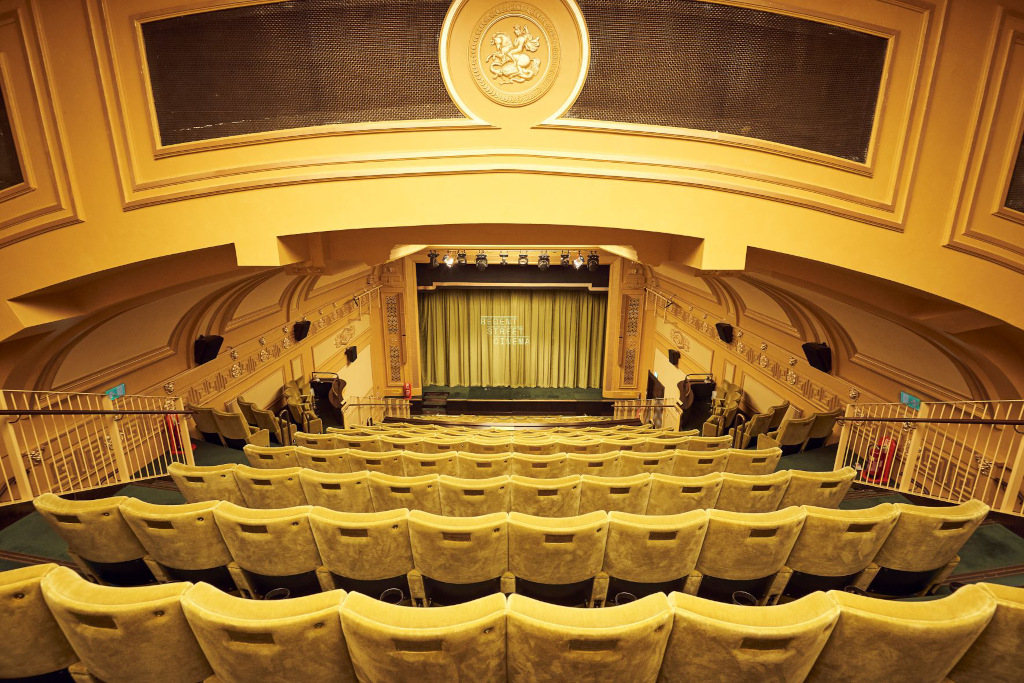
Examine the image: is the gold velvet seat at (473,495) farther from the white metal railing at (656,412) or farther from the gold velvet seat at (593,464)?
the white metal railing at (656,412)

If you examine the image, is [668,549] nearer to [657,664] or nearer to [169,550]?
[657,664]


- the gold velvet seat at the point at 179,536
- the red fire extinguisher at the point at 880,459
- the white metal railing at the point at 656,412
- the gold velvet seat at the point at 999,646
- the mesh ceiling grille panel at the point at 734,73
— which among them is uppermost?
the mesh ceiling grille panel at the point at 734,73

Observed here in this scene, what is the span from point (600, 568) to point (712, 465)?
2108mm

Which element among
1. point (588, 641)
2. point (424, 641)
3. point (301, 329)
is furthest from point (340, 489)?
point (301, 329)

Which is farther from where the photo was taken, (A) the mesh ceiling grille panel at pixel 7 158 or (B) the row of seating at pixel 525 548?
(A) the mesh ceiling grille panel at pixel 7 158

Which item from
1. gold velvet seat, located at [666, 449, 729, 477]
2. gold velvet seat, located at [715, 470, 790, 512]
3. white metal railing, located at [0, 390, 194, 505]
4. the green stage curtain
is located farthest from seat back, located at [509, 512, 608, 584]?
the green stage curtain

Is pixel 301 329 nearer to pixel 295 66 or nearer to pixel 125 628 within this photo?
pixel 295 66

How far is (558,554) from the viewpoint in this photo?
2.33 m

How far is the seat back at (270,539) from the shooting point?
236 centimetres

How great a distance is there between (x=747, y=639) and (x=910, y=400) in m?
5.83

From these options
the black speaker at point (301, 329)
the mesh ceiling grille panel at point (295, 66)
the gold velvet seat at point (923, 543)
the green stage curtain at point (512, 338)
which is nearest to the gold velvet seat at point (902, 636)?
the gold velvet seat at point (923, 543)

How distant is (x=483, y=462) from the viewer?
404 centimetres

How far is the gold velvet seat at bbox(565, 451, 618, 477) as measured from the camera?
163 inches

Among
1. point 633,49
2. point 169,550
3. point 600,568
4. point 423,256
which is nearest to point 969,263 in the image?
point 633,49
